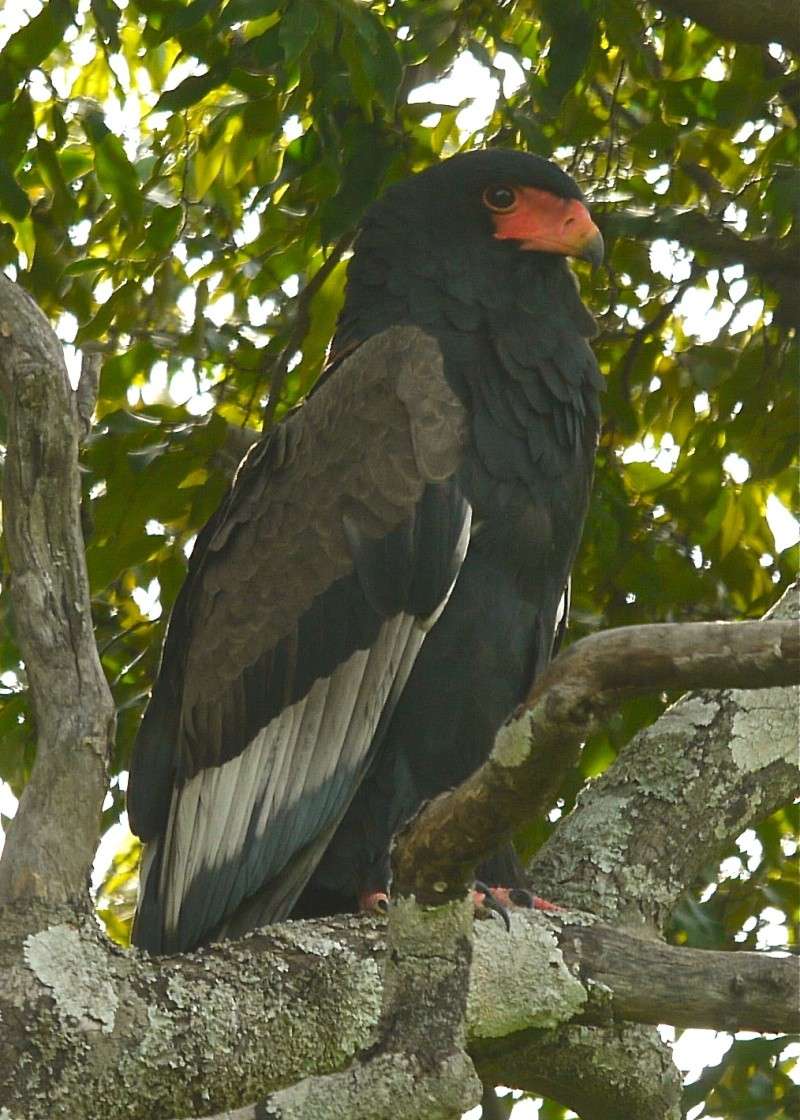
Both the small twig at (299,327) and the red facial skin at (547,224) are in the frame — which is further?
the small twig at (299,327)

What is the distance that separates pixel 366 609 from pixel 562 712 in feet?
5.63

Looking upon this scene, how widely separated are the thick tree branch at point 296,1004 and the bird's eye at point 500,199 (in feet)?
6.60

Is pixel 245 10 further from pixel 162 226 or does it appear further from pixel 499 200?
pixel 499 200

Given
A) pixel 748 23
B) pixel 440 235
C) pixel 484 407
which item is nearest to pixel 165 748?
pixel 484 407

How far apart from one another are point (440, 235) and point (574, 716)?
2.46 m

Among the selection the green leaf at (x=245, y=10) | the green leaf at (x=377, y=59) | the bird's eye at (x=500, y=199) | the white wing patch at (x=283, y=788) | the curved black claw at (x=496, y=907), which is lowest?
the curved black claw at (x=496, y=907)

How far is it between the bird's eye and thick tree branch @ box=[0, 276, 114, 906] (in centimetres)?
188

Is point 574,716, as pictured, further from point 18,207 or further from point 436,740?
point 18,207

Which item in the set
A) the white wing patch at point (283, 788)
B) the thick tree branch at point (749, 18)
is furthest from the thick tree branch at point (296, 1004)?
the thick tree branch at point (749, 18)

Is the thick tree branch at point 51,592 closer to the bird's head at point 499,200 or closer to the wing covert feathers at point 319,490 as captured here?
the wing covert feathers at point 319,490

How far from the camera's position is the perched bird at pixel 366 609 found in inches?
151

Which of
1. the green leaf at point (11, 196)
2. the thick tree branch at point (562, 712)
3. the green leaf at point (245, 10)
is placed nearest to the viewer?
the thick tree branch at point (562, 712)

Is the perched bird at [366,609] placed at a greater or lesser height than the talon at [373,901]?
greater

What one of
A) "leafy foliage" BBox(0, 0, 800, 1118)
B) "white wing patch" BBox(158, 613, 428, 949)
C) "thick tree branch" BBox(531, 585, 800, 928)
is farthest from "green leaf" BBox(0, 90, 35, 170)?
"thick tree branch" BBox(531, 585, 800, 928)
